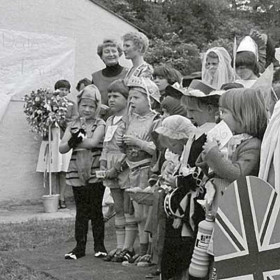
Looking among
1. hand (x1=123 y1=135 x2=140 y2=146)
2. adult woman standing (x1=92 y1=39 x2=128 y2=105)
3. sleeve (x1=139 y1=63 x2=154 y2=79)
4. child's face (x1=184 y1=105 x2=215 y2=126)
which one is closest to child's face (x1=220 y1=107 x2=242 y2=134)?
child's face (x1=184 y1=105 x2=215 y2=126)

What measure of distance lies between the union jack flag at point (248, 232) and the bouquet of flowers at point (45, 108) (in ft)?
20.4

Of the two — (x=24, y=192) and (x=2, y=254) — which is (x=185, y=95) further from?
(x=24, y=192)

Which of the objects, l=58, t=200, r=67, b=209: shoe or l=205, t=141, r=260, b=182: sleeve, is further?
l=58, t=200, r=67, b=209: shoe

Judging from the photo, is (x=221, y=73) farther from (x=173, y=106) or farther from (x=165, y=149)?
(x=165, y=149)

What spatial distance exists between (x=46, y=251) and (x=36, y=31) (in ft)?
14.6

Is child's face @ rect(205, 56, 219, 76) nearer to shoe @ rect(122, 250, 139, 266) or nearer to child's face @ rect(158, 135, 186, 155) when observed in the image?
child's face @ rect(158, 135, 186, 155)

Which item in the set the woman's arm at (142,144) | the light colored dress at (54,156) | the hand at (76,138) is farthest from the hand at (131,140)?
the light colored dress at (54,156)

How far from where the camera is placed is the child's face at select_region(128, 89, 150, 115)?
557cm

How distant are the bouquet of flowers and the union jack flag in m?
6.23

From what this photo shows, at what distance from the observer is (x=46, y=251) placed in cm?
651

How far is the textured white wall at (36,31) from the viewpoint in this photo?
9766 millimetres

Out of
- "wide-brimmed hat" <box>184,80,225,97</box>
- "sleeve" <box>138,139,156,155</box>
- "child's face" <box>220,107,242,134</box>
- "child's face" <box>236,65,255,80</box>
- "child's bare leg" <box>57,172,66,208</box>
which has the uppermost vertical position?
"child's face" <box>236,65,255,80</box>

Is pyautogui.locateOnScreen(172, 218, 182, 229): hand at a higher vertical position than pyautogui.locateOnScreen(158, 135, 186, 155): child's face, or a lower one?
lower

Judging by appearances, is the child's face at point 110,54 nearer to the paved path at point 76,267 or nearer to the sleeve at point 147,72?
the sleeve at point 147,72
